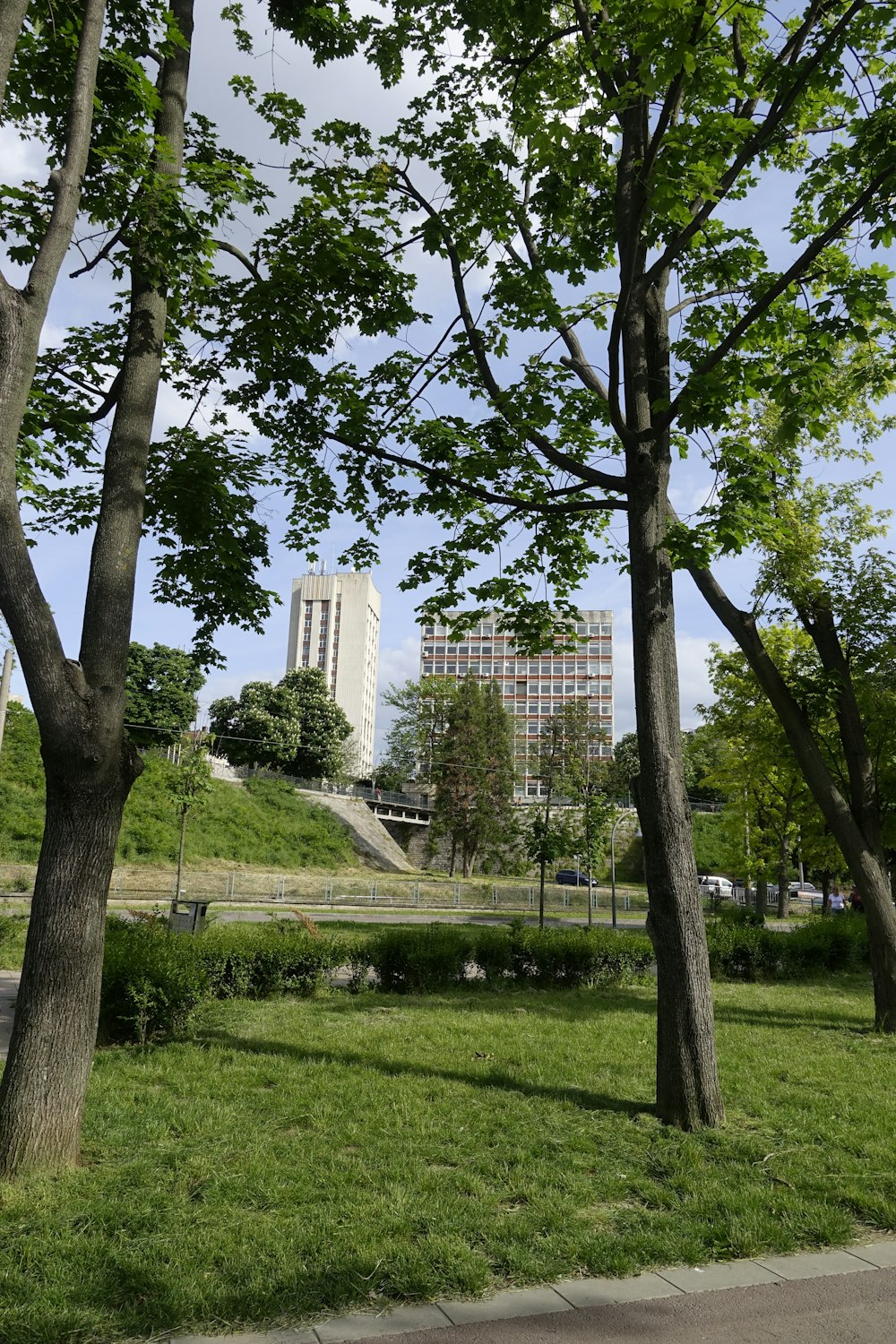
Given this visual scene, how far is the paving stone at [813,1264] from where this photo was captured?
400cm

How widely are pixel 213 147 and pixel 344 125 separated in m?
1.46

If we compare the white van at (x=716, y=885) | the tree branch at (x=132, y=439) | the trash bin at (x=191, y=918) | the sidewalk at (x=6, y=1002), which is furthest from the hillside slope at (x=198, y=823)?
the white van at (x=716, y=885)

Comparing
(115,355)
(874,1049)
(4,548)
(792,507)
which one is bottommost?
(874,1049)

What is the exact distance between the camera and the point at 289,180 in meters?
7.93

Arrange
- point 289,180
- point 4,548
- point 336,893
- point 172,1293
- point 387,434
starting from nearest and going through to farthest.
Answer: point 172,1293 → point 4,548 → point 289,180 → point 387,434 → point 336,893

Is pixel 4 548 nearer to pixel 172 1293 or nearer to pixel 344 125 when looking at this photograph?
pixel 172 1293

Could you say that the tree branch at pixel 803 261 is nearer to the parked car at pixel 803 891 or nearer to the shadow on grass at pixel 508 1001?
the shadow on grass at pixel 508 1001

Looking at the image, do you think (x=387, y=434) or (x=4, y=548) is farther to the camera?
(x=387, y=434)

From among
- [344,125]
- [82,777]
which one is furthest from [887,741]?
[82,777]

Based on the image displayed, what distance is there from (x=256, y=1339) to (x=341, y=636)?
413 ft

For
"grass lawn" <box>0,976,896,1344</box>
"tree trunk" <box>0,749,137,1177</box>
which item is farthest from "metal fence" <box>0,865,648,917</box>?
"tree trunk" <box>0,749,137,1177</box>

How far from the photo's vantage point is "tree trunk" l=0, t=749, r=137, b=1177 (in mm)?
4680

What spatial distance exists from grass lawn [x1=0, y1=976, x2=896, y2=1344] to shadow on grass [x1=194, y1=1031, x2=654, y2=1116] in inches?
1.3

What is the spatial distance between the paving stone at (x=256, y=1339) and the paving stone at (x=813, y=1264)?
222 centimetres
